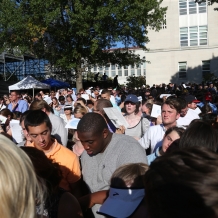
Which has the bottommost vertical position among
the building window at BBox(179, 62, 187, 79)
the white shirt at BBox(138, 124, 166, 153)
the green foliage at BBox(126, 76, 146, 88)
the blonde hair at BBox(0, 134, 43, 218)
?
the white shirt at BBox(138, 124, 166, 153)

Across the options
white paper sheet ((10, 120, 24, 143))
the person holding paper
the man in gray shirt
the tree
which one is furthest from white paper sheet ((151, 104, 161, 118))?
the tree

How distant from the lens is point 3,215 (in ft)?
4.90

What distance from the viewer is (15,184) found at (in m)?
1.50

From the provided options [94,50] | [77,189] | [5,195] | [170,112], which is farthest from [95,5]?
[5,195]

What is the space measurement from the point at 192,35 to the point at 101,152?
4460cm

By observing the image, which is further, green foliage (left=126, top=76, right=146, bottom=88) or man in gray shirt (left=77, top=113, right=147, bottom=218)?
green foliage (left=126, top=76, right=146, bottom=88)

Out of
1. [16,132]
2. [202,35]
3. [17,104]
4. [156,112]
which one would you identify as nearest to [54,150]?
[16,132]

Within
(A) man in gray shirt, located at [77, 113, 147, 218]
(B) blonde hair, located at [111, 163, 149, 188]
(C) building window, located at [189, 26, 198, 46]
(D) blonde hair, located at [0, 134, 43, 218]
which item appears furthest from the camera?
(C) building window, located at [189, 26, 198, 46]

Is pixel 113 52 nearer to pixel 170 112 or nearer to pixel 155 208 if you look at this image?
pixel 170 112

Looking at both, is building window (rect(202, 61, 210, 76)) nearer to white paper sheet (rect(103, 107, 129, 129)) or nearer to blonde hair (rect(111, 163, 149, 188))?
white paper sheet (rect(103, 107, 129, 129))

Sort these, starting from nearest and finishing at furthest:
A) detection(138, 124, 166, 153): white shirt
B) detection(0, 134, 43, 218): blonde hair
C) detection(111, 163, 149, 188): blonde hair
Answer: detection(0, 134, 43, 218): blonde hair
detection(111, 163, 149, 188): blonde hair
detection(138, 124, 166, 153): white shirt

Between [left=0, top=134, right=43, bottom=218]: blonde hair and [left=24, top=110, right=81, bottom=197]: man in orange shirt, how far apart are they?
1.77 meters

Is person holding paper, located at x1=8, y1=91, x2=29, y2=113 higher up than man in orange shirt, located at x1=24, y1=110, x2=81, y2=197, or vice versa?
person holding paper, located at x1=8, y1=91, x2=29, y2=113

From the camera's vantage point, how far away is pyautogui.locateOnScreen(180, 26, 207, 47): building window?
45031mm
